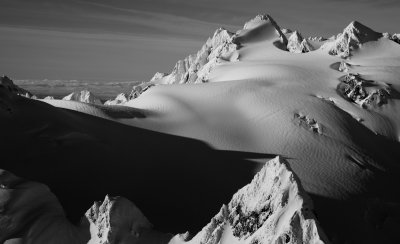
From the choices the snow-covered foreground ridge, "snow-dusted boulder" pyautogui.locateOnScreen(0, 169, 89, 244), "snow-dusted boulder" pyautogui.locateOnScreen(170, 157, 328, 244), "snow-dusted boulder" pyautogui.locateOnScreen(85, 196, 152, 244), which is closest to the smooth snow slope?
"snow-dusted boulder" pyautogui.locateOnScreen(170, 157, 328, 244)

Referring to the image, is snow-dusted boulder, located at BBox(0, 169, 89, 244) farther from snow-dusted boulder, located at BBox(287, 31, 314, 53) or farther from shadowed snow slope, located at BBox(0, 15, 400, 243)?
snow-dusted boulder, located at BBox(287, 31, 314, 53)

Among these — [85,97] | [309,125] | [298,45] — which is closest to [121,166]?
[309,125]

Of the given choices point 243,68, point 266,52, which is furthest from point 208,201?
point 266,52

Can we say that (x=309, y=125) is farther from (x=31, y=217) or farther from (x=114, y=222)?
(x=31, y=217)

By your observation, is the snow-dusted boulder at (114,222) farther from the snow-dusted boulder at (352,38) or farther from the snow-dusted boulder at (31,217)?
the snow-dusted boulder at (352,38)

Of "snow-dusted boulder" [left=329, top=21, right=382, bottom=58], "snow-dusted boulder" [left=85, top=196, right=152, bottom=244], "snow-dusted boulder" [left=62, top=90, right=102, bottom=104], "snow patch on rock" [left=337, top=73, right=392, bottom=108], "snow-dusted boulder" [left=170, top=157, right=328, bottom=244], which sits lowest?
"snow-dusted boulder" [left=62, top=90, right=102, bottom=104]

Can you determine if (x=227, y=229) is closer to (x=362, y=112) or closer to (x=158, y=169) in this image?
(x=158, y=169)
